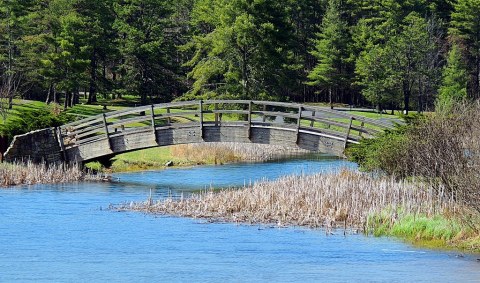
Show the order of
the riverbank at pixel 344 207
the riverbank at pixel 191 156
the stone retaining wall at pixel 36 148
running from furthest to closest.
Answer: the riverbank at pixel 191 156, the stone retaining wall at pixel 36 148, the riverbank at pixel 344 207

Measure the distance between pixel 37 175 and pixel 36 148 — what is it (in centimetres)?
464

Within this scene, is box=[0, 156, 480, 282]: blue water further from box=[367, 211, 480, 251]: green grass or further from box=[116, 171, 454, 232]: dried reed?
box=[116, 171, 454, 232]: dried reed

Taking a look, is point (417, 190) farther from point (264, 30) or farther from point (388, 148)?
point (264, 30)

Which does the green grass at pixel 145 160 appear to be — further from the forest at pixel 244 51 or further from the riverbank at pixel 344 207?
the riverbank at pixel 344 207

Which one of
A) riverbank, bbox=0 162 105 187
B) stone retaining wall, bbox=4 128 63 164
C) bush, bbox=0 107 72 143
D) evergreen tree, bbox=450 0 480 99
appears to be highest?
evergreen tree, bbox=450 0 480 99

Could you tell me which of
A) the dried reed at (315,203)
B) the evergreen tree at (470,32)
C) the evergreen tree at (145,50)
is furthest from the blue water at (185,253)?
the evergreen tree at (470,32)

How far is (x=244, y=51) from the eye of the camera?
84.1m

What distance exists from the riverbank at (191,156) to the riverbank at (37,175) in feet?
26.8

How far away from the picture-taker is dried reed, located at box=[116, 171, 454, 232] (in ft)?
100

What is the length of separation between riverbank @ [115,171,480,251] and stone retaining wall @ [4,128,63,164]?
473 inches

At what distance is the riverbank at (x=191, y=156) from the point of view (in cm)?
5591

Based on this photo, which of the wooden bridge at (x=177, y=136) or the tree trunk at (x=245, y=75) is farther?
the tree trunk at (x=245, y=75)

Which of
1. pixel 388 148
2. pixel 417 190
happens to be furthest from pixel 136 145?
pixel 417 190

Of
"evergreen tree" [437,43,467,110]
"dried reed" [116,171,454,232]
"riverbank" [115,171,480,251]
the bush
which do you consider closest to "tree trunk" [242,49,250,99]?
"evergreen tree" [437,43,467,110]
